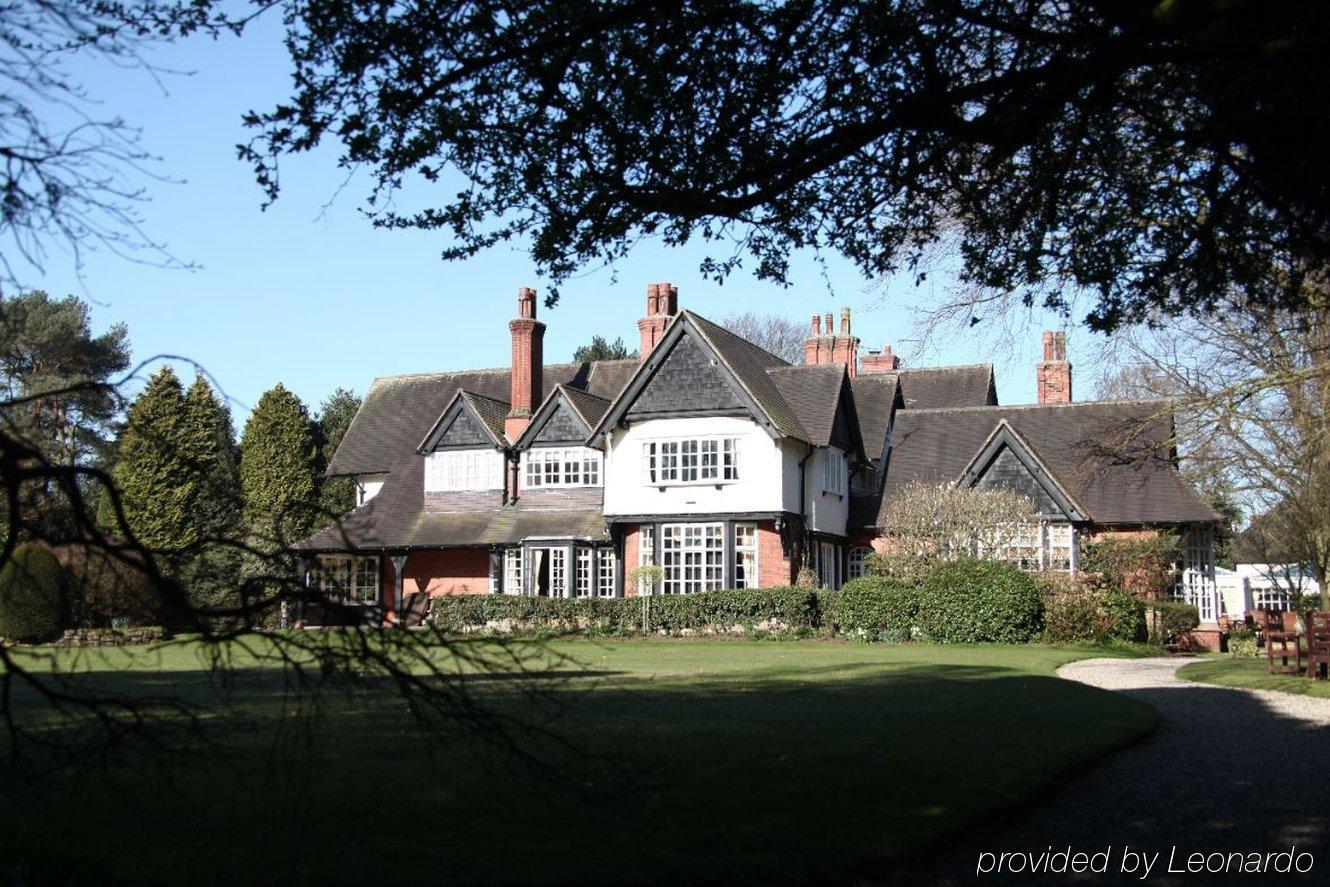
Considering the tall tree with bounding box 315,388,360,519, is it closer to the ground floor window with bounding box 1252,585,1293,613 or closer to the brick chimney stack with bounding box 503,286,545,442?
the brick chimney stack with bounding box 503,286,545,442

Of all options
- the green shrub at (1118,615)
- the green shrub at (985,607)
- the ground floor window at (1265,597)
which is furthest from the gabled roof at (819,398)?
the ground floor window at (1265,597)

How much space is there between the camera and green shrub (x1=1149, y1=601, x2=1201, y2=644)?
105 ft

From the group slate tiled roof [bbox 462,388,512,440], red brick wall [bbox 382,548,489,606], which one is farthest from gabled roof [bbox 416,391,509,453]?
red brick wall [bbox 382,548,489,606]

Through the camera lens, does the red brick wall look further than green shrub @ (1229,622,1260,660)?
Yes

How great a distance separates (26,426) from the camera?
595 centimetres

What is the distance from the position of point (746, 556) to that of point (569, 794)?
29.2 metres

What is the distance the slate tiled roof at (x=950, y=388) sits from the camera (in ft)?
157

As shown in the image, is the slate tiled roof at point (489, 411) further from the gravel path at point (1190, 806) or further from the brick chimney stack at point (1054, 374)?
the gravel path at point (1190, 806)

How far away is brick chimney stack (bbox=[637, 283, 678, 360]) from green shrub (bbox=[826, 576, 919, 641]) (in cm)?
1283

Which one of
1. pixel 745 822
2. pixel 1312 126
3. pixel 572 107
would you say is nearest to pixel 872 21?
pixel 572 107

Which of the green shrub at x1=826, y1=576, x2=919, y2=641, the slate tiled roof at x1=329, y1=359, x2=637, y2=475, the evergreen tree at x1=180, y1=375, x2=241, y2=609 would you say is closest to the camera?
the evergreen tree at x1=180, y1=375, x2=241, y2=609

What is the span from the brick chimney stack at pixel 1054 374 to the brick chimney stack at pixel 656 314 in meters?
13.3

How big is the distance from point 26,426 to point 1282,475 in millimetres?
29566

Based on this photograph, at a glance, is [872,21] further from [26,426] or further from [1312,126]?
[26,426]
